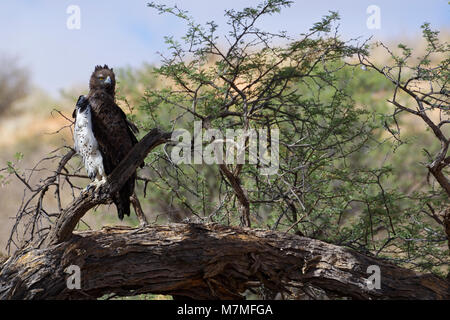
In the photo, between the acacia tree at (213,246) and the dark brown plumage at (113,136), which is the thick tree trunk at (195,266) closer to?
the acacia tree at (213,246)

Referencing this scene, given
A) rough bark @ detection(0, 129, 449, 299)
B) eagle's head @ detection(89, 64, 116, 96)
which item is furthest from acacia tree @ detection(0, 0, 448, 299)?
eagle's head @ detection(89, 64, 116, 96)

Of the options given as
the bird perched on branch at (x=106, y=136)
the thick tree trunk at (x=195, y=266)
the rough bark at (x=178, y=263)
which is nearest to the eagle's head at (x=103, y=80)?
the bird perched on branch at (x=106, y=136)

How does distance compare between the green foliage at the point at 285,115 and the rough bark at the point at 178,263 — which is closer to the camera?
the rough bark at the point at 178,263

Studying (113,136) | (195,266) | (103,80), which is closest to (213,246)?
(195,266)

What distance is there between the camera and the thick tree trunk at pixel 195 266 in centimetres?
385

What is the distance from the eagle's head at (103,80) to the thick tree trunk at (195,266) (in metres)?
1.29

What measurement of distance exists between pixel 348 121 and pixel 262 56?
1154 millimetres

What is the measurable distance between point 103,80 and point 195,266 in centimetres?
176

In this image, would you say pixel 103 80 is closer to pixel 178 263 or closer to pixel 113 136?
pixel 113 136

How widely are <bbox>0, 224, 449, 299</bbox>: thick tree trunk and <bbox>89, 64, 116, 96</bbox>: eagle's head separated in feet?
4.24

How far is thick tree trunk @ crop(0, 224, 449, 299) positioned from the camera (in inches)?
152

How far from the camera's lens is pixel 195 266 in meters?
4.23

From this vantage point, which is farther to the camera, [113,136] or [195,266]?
[113,136]
